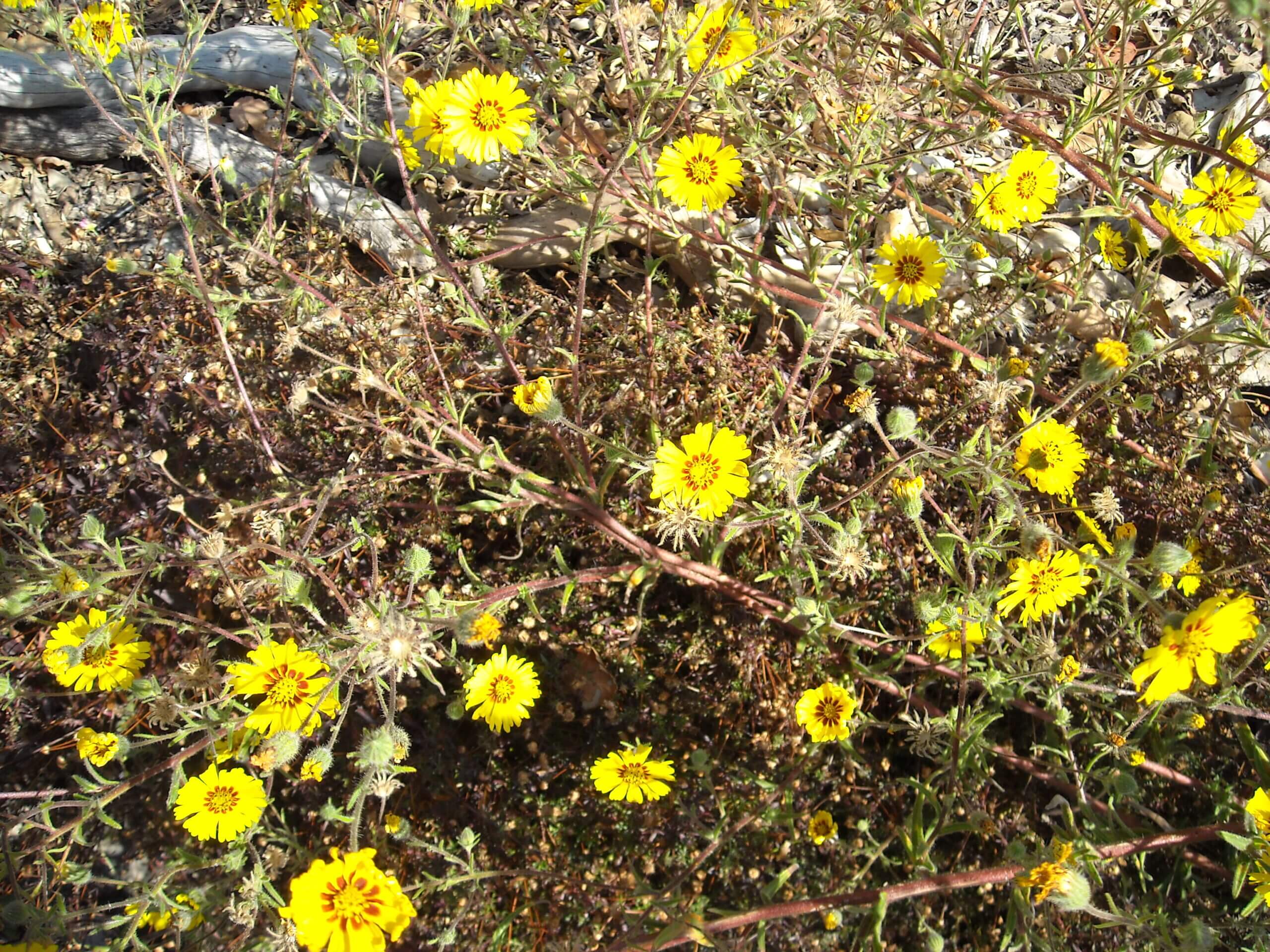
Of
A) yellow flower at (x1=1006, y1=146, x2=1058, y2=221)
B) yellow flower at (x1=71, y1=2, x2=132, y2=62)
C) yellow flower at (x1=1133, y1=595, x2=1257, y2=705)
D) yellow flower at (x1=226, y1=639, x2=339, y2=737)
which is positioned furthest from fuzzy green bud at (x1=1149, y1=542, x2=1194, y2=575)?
yellow flower at (x1=71, y1=2, x2=132, y2=62)

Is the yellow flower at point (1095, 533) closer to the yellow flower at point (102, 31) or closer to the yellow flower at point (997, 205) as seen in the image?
the yellow flower at point (997, 205)

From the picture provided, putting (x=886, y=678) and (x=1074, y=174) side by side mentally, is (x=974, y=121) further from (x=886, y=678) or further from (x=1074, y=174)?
(x=886, y=678)

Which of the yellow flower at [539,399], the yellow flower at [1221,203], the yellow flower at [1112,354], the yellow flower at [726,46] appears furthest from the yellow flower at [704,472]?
the yellow flower at [1221,203]

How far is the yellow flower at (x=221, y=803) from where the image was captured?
2.86 meters

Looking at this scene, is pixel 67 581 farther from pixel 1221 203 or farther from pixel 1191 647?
pixel 1221 203

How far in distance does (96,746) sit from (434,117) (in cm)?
265

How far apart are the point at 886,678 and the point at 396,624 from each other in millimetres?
1892

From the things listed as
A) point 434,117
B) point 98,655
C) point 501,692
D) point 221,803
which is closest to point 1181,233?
point 434,117

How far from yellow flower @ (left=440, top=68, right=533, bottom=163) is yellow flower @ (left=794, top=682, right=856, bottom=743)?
7.26 ft

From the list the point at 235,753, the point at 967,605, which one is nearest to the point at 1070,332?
the point at 967,605

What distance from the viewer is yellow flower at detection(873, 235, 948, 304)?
317 centimetres

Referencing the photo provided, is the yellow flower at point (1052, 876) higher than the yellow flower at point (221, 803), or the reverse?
the yellow flower at point (1052, 876)

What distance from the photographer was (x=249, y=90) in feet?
14.0

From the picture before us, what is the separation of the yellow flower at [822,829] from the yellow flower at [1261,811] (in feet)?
4.25
